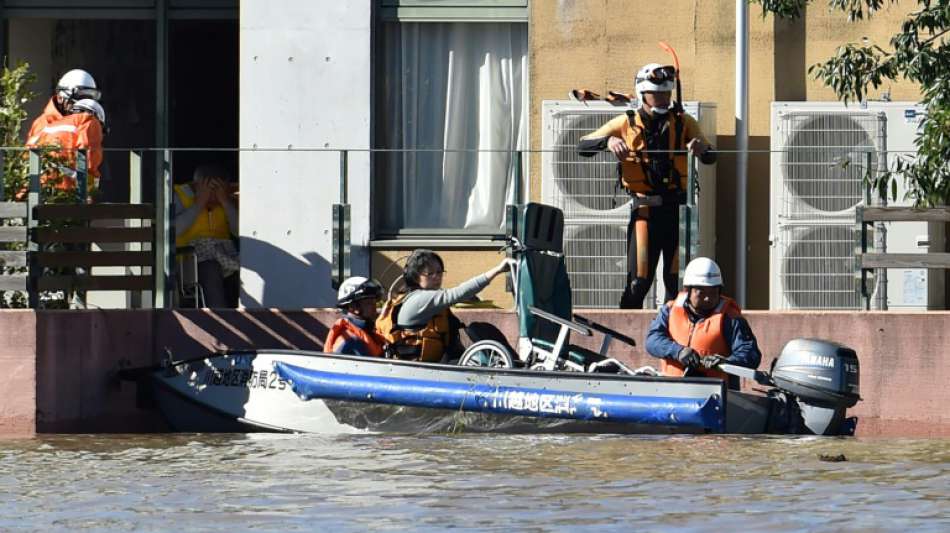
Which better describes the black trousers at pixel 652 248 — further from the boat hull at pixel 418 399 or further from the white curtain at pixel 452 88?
the white curtain at pixel 452 88

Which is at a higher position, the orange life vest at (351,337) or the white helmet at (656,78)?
the white helmet at (656,78)

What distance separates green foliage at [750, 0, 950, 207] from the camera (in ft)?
48.9

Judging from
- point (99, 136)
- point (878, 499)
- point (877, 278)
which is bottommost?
point (878, 499)

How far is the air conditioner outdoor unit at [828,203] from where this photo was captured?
16828mm

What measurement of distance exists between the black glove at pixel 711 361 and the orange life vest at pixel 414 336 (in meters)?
1.95

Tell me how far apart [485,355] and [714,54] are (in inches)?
164

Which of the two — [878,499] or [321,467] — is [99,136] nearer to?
[321,467]

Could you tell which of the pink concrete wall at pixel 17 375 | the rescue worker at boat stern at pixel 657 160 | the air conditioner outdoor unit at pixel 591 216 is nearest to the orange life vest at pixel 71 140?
the pink concrete wall at pixel 17 375

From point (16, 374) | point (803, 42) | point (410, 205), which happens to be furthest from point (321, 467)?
point (803, 42)

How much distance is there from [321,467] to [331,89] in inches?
225

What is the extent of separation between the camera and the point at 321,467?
1347 cm

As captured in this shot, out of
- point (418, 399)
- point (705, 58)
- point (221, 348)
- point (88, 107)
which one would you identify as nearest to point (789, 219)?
point (705, 58)

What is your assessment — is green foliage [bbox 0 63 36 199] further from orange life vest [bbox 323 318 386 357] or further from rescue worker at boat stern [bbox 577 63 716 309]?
rescue worker at boat stern [bbox 577 63 716 309]

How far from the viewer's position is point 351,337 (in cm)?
1565
